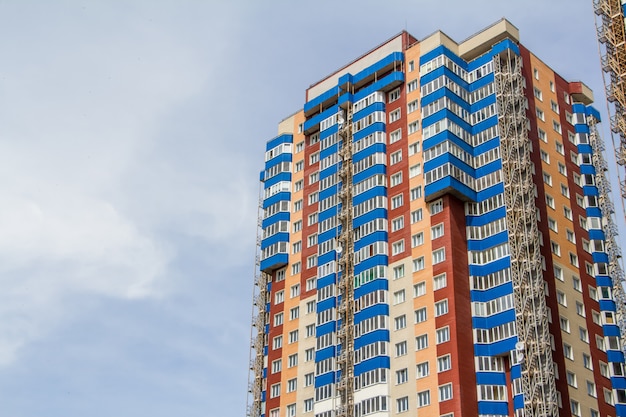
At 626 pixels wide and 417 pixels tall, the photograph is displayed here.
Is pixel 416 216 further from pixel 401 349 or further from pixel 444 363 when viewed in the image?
pixel 444 363

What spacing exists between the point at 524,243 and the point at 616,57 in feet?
105

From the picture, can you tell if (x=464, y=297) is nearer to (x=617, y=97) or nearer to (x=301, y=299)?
(x=301, y=299)

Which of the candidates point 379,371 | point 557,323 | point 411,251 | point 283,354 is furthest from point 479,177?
point 283,354

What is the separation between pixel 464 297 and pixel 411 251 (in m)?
9.70

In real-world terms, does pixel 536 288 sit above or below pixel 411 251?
below

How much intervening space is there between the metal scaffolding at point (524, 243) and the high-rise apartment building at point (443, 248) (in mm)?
223

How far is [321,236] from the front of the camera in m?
122

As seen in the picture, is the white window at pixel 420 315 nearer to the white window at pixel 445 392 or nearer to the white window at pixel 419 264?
the white window at pixel 419 264

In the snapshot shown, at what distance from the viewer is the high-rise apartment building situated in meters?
101

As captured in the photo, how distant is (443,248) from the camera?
10556 centimetres

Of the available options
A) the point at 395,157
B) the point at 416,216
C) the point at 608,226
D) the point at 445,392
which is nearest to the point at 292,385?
the point at 445,392

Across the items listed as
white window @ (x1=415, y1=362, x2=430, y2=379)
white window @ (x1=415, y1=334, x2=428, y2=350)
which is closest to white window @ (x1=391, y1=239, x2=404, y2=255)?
white window @ (x1=415, y1=334, x2=428, y2=350)

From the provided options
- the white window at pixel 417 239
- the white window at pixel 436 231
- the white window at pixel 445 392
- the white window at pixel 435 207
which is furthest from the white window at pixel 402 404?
the white window at pixel 435 207

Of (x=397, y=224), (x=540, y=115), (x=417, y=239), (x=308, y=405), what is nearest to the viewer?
(x=417, y=239)
